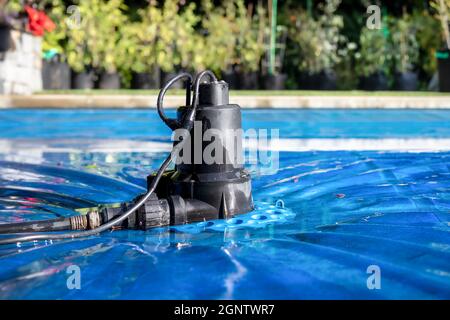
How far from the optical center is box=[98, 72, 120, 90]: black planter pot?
32.6ft

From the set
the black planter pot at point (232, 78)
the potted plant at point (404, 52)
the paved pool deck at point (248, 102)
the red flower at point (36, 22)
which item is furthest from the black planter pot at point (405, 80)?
the red flower at point (36, 22)

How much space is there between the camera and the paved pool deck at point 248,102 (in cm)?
702

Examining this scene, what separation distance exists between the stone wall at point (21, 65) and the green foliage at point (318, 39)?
12.9 ft

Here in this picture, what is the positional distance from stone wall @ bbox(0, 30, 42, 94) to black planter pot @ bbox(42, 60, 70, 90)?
0.36m

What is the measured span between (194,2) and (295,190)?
8.77 metres

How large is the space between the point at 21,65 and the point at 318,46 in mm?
4399

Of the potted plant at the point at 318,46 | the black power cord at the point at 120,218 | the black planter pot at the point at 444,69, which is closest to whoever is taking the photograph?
the black power cord at the point at 120,218

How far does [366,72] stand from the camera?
10898 mm

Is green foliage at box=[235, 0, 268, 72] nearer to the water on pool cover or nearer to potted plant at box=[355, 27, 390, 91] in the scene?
potted plant at box=[355, 27, 390, 91]

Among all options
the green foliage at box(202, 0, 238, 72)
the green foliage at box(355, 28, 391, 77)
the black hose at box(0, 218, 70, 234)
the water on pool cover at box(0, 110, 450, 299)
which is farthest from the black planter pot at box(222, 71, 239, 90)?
the black hose at box(0, 218, 70, 234)

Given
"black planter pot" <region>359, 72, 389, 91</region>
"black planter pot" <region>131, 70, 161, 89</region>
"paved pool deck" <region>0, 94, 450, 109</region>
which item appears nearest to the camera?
"paved pool deck" <region>0, 94, 450, 109</region>

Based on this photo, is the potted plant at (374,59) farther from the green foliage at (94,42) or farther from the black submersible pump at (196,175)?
the black submersible pump at (196,175)
